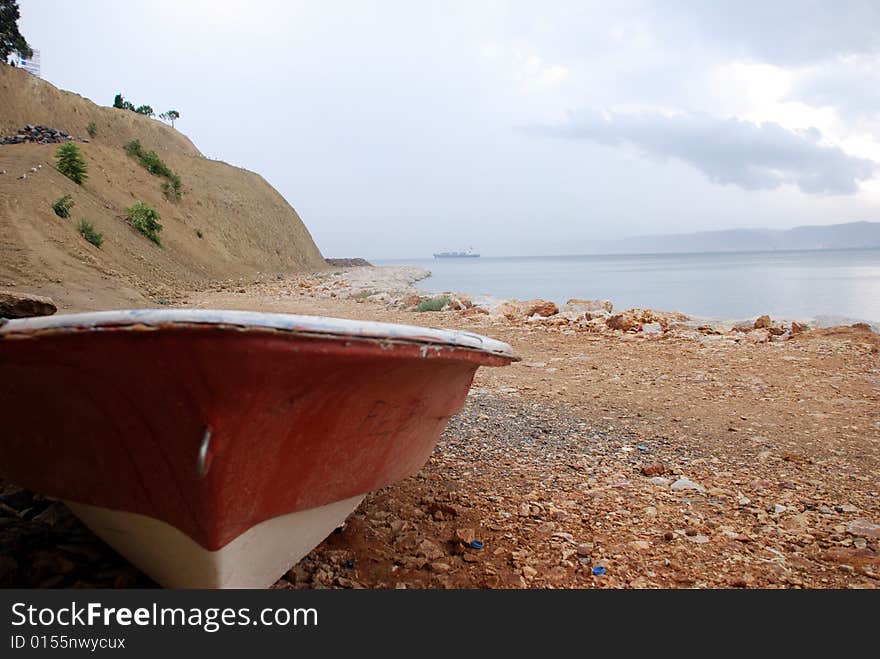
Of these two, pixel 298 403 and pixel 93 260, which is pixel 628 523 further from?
pixel 93 260

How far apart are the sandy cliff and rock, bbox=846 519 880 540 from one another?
10.7 meters

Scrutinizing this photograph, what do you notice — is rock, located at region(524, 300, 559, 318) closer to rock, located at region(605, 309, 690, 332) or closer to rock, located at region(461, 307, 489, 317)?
rock, located at region(461, 307, 489, 317)

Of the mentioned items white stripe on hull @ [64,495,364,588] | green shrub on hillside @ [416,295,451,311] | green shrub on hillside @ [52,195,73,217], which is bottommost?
white stripe on hull @ [64,495,364,588]

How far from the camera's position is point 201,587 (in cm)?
200

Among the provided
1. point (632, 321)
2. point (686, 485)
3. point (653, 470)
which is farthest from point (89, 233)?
point (686, 485)

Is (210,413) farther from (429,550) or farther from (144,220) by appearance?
(144,220)

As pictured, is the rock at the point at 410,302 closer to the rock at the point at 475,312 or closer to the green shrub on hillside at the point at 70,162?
the rock at the point at 475,312

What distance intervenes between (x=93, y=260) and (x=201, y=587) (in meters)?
14.8

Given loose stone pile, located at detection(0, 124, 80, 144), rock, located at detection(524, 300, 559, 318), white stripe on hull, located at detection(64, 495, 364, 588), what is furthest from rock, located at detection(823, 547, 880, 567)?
loose stone pile, located at detection(0, 124, 80, 144)

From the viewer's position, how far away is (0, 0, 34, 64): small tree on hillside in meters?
31.2

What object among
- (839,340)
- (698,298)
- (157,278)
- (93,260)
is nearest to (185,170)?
(157,278)

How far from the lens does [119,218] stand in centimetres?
2114

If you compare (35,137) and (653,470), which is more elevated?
(35,137)

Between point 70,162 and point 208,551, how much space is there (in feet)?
74.5
